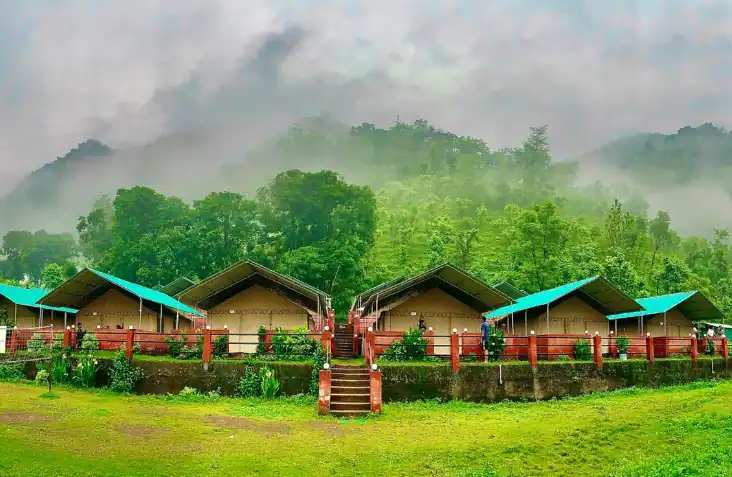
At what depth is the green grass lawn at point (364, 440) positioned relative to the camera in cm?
1157

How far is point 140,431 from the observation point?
13906 mm

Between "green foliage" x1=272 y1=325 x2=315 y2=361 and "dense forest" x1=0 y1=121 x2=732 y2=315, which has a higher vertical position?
"dense forest" x1=0 y1=121 x2=732 y2=315

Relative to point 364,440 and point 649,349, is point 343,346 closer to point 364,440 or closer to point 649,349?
point 649,349

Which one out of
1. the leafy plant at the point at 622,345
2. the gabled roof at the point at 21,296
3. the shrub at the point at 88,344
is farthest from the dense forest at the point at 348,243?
the shrub at the point at 88,344

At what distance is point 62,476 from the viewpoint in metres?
10.4

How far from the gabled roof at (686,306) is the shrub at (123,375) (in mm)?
20608

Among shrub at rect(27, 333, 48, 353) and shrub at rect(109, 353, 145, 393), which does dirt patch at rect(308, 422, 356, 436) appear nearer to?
shrub at rect(109, 353, 145, 393)

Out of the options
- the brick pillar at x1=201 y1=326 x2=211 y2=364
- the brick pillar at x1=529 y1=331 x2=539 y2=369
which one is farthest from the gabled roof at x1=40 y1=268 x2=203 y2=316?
the brick pillar at x1=529 y1=331 x2=539 y2=369

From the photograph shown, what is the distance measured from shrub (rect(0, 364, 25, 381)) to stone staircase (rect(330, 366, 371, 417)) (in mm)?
11237

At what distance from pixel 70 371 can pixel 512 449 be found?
1535 centimetres

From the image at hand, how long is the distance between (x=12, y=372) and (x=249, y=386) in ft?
29.0

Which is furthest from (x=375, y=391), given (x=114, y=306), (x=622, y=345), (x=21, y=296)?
(x=21, y=296)

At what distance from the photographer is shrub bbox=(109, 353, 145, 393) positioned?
789 inches

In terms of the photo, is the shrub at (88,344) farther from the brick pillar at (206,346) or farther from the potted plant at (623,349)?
the potted plant at (623,349)
